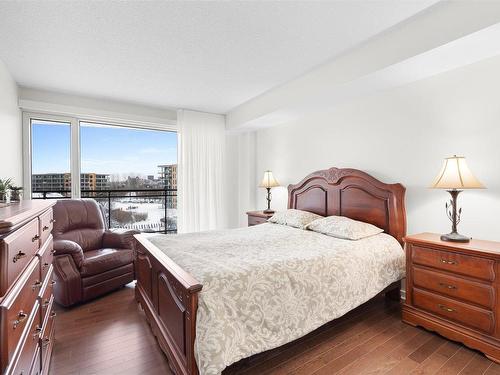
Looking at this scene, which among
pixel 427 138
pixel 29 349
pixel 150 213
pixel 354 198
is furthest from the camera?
pixel 150 213

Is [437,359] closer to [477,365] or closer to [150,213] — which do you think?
[477,365]

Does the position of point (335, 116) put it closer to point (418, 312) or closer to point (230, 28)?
point (230, 28)

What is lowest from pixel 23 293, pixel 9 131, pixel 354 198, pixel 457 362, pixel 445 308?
pixel 457 362

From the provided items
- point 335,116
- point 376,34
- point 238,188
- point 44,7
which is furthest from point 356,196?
point 44,7

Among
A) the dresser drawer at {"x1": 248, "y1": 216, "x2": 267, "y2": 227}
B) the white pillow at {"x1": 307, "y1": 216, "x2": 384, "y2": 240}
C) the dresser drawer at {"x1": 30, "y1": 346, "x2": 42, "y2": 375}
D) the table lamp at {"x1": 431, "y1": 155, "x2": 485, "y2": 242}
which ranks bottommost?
the dresser drawer at {"x1": 30, "y1": 346, "x2": 42, "y2": 375}

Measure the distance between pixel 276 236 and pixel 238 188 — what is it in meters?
2.53

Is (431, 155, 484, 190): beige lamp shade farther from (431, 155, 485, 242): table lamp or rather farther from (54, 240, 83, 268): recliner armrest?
(54, 240, 83, 268): recliner armrest

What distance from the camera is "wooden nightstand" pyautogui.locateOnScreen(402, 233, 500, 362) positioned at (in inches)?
73.2

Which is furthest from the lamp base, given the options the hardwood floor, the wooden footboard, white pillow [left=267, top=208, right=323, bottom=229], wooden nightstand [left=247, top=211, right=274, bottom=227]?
wooden nightstand [left=247, top=211, right=274, bottom=227]

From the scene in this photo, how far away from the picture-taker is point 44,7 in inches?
74.9

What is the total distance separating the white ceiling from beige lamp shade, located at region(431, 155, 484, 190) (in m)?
1.19

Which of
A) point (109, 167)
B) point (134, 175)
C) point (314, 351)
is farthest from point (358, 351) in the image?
point (109, 167)

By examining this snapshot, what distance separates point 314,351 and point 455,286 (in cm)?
117

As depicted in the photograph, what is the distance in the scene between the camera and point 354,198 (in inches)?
124
